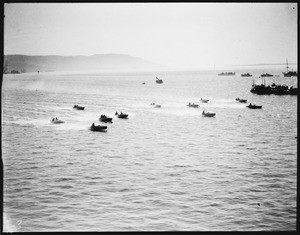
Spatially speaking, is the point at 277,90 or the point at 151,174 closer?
the point at 151,174

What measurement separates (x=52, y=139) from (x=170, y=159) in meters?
7.02

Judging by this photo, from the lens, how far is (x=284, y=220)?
8727 mm

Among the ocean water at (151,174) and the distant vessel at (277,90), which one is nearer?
the ocean water at (151,174)

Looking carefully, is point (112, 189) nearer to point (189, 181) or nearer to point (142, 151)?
point (189, 181)

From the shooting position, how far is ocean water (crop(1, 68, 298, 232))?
8.81 m

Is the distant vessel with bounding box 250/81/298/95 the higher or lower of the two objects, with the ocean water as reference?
higher

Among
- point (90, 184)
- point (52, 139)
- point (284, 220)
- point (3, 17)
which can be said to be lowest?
point (284, 220)

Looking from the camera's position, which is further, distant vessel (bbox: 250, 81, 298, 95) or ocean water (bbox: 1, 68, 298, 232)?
distant vessel (bbox: 250, 81, 298, 95)

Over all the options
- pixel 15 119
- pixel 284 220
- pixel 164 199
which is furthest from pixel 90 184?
pixel 15 119

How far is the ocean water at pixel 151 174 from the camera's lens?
8812 millimetres

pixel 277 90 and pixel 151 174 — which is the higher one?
pixel 277 90

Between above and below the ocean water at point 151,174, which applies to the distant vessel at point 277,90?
above

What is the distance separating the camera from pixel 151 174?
11844 mm

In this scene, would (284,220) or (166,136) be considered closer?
(284,220)
